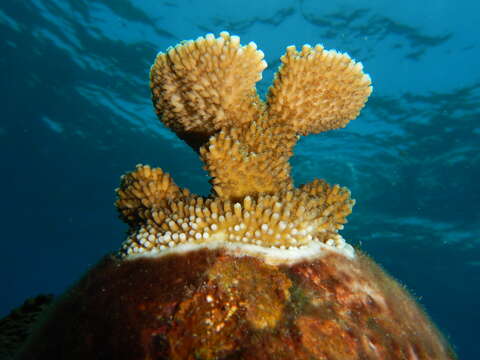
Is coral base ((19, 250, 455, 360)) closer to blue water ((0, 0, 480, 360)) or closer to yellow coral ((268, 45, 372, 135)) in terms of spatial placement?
blue water ((0, 0, 480, 360))

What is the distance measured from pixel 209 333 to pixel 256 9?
16718 millimetres

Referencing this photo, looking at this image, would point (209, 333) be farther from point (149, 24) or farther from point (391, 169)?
point (391, 169)

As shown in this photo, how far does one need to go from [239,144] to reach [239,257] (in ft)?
3.49

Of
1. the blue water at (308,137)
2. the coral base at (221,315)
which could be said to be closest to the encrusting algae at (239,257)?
the coral base at (221,315)

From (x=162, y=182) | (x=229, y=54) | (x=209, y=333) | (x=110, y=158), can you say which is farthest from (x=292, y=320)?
(x=110, y=158)

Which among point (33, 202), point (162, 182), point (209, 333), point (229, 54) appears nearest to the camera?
point (209, 333)

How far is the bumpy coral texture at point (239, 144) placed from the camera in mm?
2494

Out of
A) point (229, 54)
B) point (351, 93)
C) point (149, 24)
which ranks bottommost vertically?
point (229, 54)

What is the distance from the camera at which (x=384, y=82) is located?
18.2 meters

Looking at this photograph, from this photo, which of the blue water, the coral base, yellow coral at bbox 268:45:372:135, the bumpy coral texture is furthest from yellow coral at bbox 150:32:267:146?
the blue water

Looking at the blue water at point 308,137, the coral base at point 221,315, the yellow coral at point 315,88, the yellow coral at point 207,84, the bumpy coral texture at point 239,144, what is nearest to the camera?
the coral base at point 221,315

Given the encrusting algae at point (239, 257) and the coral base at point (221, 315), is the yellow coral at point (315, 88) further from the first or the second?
the coral base at point (221, 315)

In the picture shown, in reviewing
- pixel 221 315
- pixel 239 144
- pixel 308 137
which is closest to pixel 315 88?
pixel 239 144

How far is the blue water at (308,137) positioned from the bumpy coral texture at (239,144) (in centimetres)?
134
